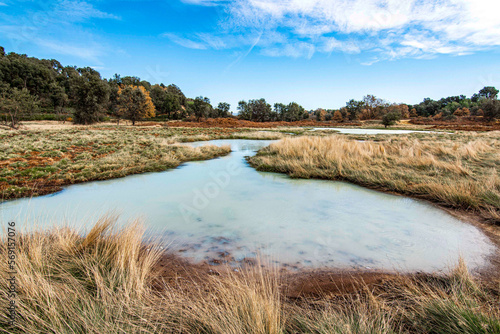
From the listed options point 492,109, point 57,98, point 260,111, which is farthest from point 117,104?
point 492,109

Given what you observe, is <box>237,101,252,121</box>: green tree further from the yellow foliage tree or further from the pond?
the pond

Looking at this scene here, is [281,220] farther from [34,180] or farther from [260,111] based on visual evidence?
[260,111]

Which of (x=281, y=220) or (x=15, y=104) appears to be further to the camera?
(x=15, y=104)

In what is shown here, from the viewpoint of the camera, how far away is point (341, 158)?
1067 cm

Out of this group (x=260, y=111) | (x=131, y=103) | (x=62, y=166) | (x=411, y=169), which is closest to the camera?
(x=411, y=169)

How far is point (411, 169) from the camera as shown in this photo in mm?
9086

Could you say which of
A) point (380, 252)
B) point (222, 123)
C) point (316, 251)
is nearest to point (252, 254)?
point (316, 251)

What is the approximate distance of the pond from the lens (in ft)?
12.2

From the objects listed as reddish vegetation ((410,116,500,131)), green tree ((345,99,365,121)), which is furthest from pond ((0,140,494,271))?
green tree ((345,99,365,121))

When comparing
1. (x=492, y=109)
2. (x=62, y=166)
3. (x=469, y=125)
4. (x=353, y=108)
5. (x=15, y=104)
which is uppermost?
(x=353, y=108)

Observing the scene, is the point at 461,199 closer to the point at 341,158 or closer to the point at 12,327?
the point at 341,158

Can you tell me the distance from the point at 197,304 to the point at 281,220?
10.4 ft

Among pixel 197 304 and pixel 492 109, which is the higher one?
pixel 492 109

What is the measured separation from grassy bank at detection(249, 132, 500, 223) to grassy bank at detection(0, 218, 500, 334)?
3917mm
